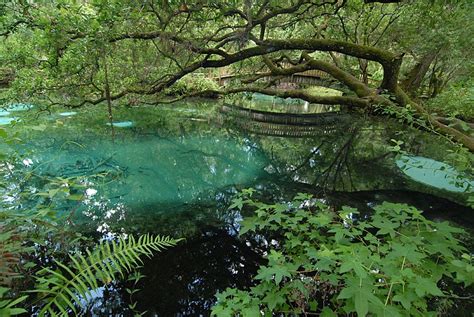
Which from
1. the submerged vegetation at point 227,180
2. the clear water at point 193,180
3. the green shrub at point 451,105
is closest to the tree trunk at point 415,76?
the submerged vegetation at point 227,180

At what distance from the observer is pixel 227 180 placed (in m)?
7.46

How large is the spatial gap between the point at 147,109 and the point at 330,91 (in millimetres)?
14436

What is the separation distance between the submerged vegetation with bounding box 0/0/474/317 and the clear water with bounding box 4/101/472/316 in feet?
0.15

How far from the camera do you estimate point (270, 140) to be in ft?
38.0

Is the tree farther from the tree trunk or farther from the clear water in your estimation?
the tree trunk

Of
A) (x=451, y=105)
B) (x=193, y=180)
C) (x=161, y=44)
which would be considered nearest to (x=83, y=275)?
(x=193, y=180)

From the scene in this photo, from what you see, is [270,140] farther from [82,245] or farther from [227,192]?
[82,245]

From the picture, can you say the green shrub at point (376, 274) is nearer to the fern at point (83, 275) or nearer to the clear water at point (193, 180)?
the fern at point (83, 275)

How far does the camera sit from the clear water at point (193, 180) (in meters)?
3.68

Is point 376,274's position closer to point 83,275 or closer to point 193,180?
point 83,275

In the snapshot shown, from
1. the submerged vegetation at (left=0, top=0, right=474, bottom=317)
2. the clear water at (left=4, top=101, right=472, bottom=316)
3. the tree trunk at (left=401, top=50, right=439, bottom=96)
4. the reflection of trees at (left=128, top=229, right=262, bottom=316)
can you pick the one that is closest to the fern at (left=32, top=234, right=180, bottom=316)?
the submerged vegetation at (left=0, top=0, right=474, bottom=317)

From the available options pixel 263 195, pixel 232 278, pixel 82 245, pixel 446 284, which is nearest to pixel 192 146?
pixel 263 195

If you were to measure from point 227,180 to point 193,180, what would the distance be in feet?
2.98

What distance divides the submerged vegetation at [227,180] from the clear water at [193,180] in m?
0.04
